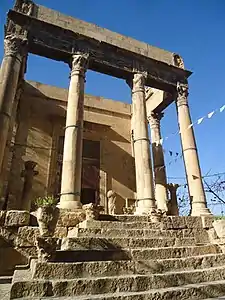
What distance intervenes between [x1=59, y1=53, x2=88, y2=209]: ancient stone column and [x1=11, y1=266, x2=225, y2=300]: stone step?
370cm

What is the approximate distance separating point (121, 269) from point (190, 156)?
7.09 metres

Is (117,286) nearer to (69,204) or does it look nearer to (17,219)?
(17,219)

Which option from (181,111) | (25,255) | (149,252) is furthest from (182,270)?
(181,111)

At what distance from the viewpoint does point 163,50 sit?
41.3 feet

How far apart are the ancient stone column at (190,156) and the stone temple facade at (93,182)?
5 centimetres

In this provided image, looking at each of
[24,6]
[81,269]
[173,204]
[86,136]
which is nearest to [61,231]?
[81,269]

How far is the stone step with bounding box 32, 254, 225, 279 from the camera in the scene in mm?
3828

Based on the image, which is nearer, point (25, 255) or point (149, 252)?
point (149, 252)

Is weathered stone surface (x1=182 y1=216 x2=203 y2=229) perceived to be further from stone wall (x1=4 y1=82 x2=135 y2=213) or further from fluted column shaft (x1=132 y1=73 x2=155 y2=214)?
stone wall (x1=4 y1=82 x2=135 y2=213)

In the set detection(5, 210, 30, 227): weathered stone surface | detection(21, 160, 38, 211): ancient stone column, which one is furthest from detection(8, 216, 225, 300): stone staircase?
detection(21, 160, 38, 211): ancient stone column

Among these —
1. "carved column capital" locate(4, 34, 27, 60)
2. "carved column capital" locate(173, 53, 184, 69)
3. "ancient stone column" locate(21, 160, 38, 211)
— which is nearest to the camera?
"carved column capital" locate(4, 34, 27, 60)

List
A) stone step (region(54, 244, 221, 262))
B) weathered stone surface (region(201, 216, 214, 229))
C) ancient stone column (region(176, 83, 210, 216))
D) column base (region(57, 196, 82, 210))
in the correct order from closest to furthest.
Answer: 1. stone step (region(54, 244, 221, 262))
2. column base (region(57, 196, 82, 210))
3. weathered stone surface (region(201, 216, 214, 229))
4. ancient stone column (region(176, 83, 210, 216))

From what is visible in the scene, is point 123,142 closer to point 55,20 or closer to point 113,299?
point 55,20

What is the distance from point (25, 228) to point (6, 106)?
430cm
